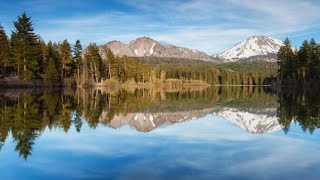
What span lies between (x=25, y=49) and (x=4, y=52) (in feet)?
12.1

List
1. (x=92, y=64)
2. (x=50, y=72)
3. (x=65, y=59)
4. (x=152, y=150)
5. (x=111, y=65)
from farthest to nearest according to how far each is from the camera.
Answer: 1. (x=111, y=65)
2. (x=92, y=64)
3. (x=65, y=59)
4. (x=50, y=72)
5. (x=152, y=150)

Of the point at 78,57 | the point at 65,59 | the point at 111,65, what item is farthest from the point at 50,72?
the point at 111,65

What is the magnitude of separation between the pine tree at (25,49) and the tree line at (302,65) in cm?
6447

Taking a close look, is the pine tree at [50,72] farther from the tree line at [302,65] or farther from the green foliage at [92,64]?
the tree line at [302,65]

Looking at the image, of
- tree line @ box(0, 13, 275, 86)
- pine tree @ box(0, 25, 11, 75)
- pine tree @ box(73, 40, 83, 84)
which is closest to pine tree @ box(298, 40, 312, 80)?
tree line @ box(0, 13, 275, 86)

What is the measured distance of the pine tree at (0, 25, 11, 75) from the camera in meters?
77.2

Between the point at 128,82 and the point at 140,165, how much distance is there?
129 metres

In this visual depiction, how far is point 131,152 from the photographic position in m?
15.4

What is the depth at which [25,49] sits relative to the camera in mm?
79500

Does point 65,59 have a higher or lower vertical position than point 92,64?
higher

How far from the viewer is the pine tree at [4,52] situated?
7725cm


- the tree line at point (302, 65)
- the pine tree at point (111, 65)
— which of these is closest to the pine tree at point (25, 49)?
the pine tree at point (111, 65)

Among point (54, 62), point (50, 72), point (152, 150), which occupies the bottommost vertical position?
point (152, 150)

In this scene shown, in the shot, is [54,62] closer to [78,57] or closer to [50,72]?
[50,72]
